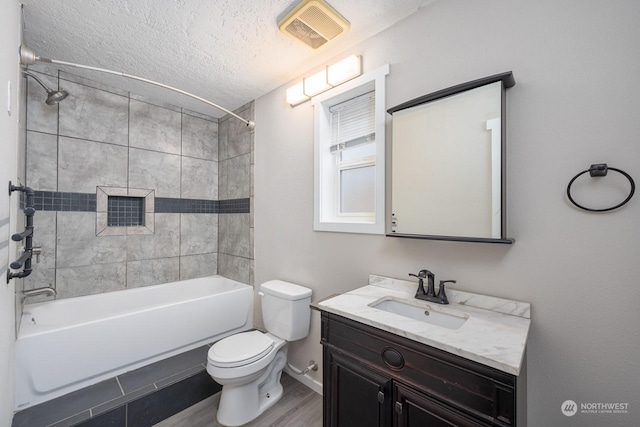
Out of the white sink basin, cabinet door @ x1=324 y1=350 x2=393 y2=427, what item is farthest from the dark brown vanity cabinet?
the white sink basin

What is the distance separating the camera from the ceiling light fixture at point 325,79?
5.87ft

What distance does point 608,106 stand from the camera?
→ 102 cm

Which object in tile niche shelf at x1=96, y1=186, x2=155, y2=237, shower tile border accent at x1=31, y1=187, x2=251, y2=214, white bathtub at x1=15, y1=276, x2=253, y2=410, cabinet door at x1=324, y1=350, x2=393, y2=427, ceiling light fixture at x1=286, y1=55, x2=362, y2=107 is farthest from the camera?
tile niche shelf at x1=96, y1=186, x2=155, y2=237

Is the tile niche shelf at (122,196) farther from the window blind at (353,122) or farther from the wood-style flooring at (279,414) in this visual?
the window blind at (353,122)

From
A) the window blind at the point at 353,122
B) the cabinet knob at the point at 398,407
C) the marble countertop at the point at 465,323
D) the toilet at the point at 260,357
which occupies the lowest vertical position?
the toilet at the point at 260,357

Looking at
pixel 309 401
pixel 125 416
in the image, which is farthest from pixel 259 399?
pixel 125 416

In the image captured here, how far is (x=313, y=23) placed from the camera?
5.24 feet

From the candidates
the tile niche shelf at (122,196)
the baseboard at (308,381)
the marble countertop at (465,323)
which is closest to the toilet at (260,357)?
the baseboard at (308,381)

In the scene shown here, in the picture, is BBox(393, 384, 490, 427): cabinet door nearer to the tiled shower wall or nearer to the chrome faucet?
the chrome faucet

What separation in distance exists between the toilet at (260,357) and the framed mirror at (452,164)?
3.34 feet

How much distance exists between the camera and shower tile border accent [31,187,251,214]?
7.15 ft

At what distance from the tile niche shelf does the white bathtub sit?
22.7 inches

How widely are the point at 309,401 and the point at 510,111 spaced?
2193 millimetres

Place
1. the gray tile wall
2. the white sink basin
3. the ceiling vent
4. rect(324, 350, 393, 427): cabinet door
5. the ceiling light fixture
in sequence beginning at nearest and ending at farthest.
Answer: rect(324, 350, 393, 427): cabinet door
the white sink basin
the ceiling vent
the ceiling light fixture
the gray tile wall
